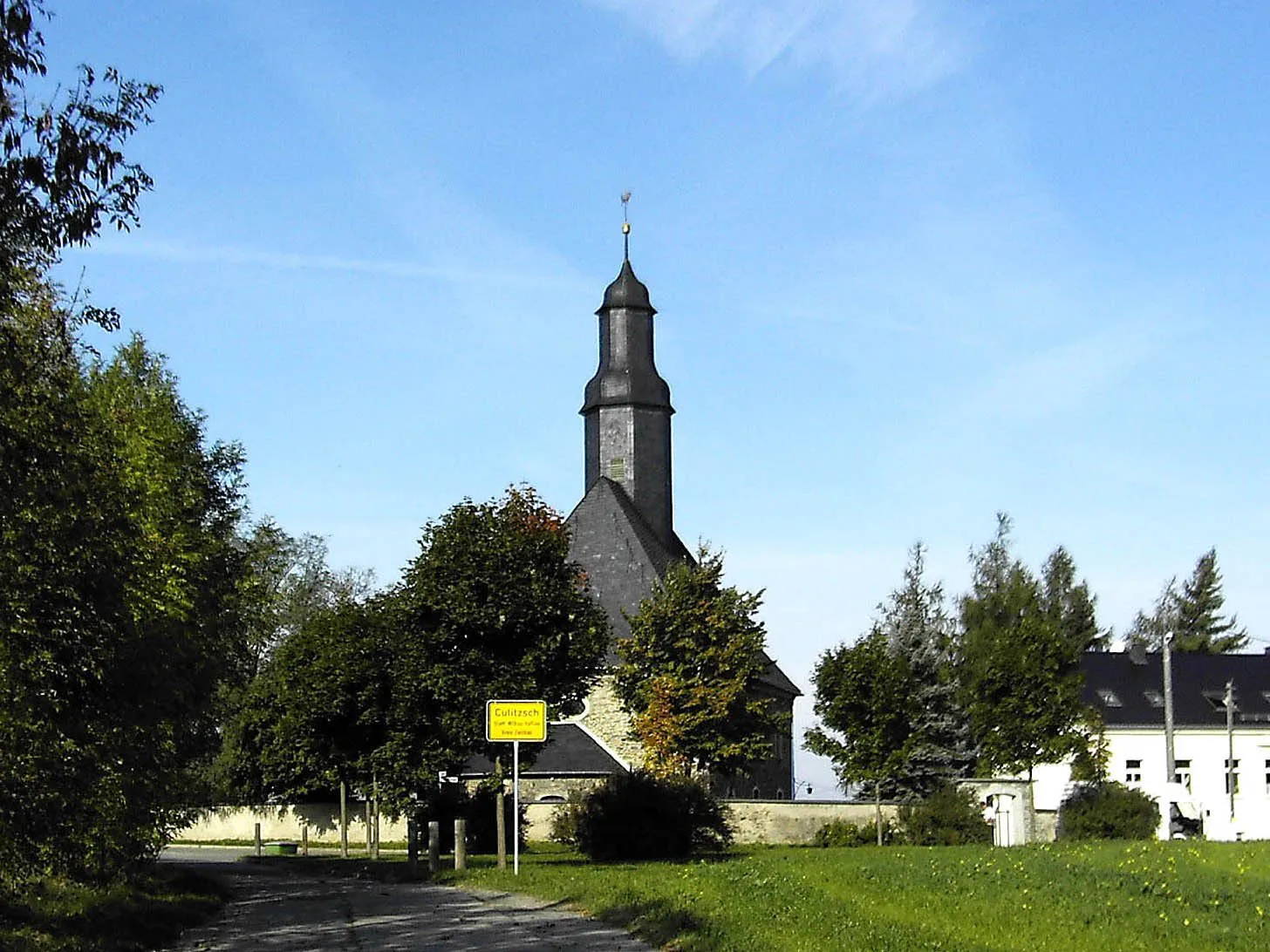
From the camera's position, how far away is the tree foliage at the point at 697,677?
44.9m

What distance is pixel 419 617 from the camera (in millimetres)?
30547

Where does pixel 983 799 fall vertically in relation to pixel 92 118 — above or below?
below

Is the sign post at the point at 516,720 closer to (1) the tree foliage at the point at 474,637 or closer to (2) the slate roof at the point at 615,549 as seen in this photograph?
(1) the tree foliage at the point at 474,637

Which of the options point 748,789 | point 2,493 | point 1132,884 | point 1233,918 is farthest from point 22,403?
point 748,789

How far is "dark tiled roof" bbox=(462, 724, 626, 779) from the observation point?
164 ft

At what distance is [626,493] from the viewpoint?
62.4 m

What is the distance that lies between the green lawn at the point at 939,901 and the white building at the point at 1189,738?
40553mm

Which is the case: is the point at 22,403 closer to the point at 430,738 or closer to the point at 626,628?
the point at 430,738

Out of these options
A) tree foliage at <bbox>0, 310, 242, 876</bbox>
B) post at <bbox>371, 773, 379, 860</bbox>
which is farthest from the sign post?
post at <bbox>371, 773, 379, 860</bbox>

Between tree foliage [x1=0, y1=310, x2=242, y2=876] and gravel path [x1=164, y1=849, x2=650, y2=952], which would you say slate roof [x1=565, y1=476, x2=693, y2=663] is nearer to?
gravel path [x1=164, y1=849, x2=650, y2=952]

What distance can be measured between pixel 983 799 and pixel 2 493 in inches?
1421

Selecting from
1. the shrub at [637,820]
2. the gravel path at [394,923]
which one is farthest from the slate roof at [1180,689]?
the gravel path at [394,923]

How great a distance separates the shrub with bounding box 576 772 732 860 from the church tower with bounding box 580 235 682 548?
31.3 meters

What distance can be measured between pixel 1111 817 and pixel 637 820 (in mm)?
18046
